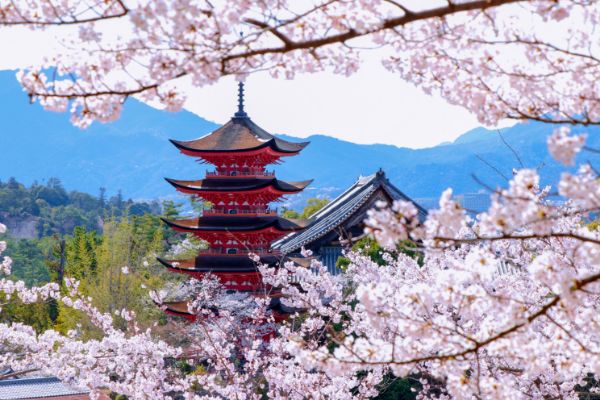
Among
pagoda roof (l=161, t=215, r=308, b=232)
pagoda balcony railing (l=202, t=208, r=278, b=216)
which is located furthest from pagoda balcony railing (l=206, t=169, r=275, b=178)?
pagoda roof (l=161, t=215, r=308, b=232)

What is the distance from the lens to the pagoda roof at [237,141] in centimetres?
1728

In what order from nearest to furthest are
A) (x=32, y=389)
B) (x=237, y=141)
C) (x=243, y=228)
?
(x=243, y=228), (x=237, y=141), (x=32, y=389)

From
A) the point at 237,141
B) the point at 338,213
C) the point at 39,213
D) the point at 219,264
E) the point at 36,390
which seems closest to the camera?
the point at 219,264

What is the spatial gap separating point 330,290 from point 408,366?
18.5 feet

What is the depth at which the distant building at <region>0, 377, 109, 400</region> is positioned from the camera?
19141 millimetres

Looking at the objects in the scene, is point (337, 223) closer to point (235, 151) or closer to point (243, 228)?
point (243, 228)

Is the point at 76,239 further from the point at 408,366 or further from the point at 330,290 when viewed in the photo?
the point at 408,366

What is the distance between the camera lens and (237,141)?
57.7ft

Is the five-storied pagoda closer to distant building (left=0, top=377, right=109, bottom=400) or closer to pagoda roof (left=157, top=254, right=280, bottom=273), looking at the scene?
pagoda roof (left=157, top=254, right=280, bottom=273)

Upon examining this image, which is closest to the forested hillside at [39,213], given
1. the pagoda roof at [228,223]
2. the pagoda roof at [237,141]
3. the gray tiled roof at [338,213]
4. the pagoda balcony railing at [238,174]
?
the gray tiled roof at [338,213]

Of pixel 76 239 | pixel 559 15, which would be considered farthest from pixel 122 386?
pixel 76 239

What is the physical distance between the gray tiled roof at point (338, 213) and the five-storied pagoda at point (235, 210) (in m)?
0.74

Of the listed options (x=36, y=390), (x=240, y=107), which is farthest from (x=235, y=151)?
(x=36, y=390)

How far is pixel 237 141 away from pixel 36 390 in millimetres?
8329
